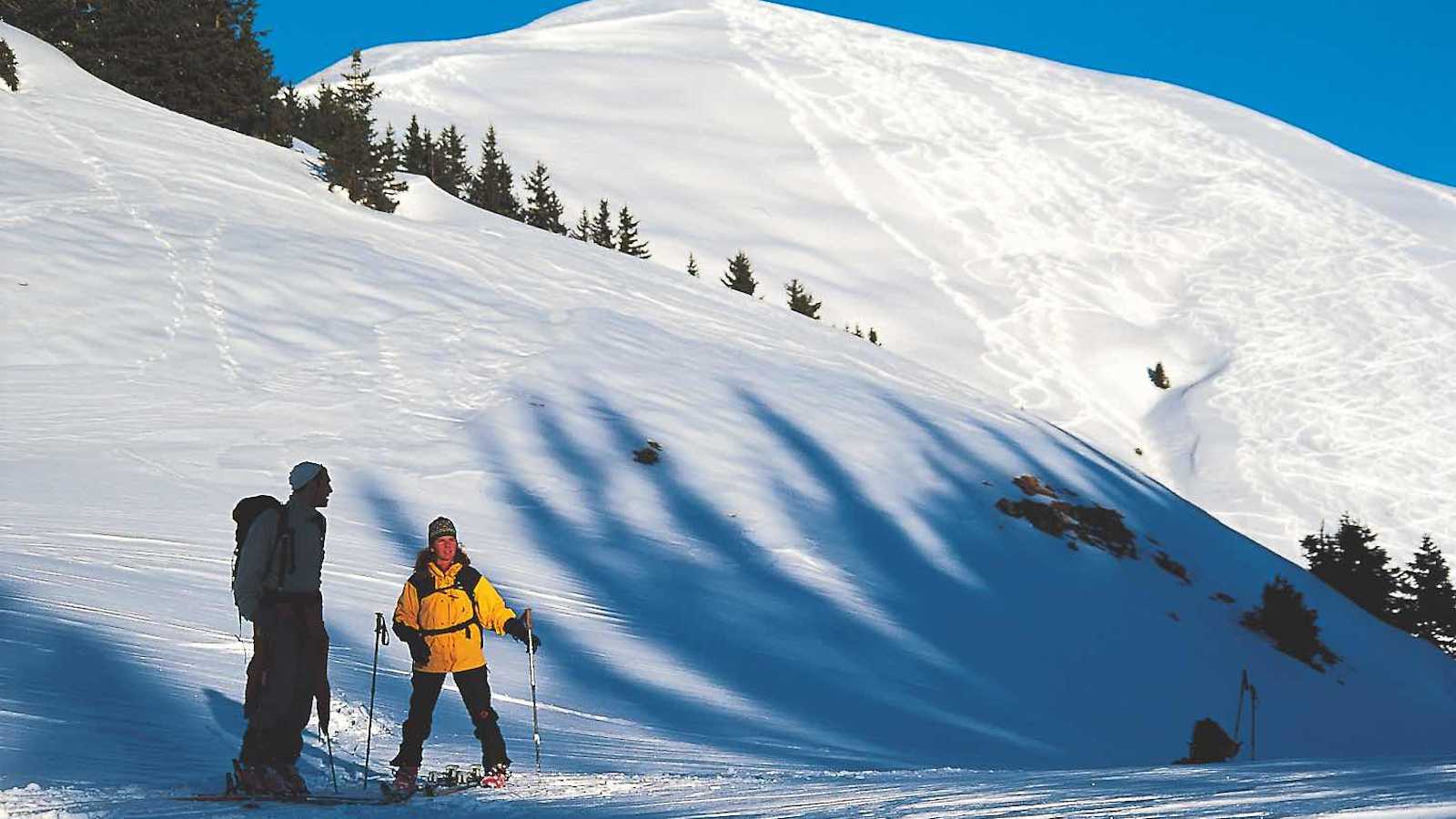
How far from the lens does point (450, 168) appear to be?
65.8 meters

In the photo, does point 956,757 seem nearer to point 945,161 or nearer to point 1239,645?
point 1239,645

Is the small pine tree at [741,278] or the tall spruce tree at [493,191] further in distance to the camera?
the small pine tree at [741,278]

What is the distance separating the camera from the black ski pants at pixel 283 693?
6.80 metres

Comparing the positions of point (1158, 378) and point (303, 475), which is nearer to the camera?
point (303, 475)

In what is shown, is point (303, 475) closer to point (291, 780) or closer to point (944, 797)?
point (291, 780)

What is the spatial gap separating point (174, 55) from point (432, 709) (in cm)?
4329

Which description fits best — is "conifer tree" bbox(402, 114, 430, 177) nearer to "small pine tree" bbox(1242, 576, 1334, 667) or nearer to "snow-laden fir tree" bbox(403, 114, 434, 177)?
"snow-laden fir tree" bbox(403, 114, 434, 177)

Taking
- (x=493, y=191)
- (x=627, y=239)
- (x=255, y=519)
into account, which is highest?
(x=493, y=191)

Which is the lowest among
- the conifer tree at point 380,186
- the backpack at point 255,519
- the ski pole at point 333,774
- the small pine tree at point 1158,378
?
the ski pole at point 333,774

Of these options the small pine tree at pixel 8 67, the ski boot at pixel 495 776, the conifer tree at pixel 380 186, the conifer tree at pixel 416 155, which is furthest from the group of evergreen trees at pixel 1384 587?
the conifer tree at pixel 416 155

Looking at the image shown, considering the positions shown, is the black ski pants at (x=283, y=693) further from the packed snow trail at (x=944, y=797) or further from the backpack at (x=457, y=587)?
the backpack at (x=457, y=587)

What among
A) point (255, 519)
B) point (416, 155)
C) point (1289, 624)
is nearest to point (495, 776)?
point (255, 519)

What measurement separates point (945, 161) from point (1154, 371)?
108 feet

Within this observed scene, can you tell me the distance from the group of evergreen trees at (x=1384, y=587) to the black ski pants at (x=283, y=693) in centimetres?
3617
